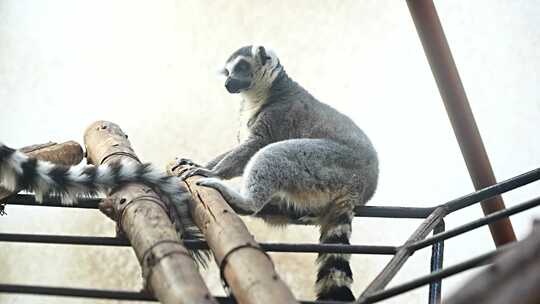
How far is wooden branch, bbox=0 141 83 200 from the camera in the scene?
318cm

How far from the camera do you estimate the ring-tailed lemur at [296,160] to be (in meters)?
3.22

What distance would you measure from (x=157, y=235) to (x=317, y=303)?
59 centimetres

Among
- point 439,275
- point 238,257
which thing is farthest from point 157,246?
point 439,275

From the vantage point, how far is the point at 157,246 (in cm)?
209

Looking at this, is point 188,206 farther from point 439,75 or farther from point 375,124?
point 375,124

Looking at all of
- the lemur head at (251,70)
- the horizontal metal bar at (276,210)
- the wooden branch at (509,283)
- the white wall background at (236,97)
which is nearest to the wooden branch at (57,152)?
the horizontal metal bar at (276,210)

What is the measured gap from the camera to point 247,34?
6.68 m

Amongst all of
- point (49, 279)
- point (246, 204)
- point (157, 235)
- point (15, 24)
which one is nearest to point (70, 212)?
point (49, 279)

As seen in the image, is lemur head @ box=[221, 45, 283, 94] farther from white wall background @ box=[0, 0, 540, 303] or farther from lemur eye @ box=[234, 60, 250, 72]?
white wall background @ box=[0, 0, 540, 303]

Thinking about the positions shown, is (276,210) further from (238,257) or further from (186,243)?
(238,257)

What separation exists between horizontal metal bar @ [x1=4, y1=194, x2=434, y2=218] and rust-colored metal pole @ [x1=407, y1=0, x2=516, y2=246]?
29 cm

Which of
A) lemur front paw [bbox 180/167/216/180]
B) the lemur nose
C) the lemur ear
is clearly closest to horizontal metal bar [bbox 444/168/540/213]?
lemur front paw [bbox 180/167/216/180]

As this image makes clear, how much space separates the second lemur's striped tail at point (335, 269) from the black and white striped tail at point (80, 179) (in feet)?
2.07

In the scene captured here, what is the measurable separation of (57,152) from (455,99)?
1.87 metres
